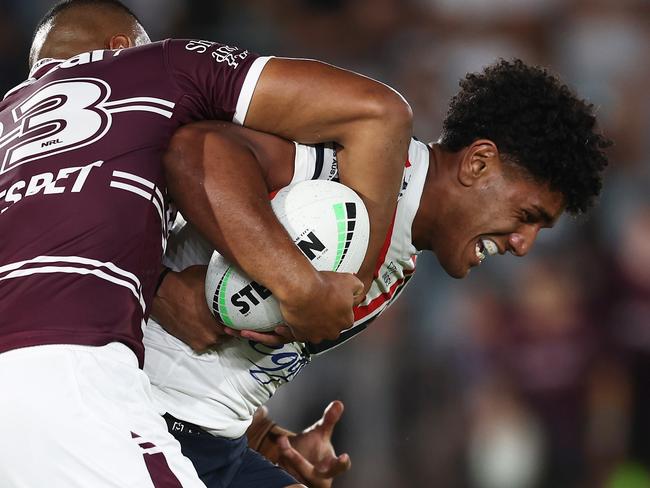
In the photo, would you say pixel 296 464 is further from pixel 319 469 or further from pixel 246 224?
pixel 246 224

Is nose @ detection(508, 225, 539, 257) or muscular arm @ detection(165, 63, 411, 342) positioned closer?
muscular arm @ detection(165, 63, 411, 342)

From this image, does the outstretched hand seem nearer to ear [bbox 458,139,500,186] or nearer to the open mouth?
the open mouth

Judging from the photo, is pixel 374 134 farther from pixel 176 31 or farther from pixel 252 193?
pixel 176 31

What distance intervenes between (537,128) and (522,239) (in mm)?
397

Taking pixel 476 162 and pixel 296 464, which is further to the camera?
pixel 296 464

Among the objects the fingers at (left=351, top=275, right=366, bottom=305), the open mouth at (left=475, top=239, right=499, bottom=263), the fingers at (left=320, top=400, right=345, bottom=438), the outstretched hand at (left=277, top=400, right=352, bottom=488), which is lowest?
the outstretched hand at (left=277, top=400, right=352, bottom=488)

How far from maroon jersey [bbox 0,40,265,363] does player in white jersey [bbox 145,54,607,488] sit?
546 mm

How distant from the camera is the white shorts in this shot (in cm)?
238

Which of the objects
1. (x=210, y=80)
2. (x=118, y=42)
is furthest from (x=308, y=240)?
(x=118, y=42)

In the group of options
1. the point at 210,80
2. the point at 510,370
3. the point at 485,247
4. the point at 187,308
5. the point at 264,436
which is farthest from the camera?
the point at 510,370

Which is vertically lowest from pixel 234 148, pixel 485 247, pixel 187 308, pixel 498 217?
pixel 187 308

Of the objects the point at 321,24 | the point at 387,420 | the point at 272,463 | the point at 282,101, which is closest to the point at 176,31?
the point at 321,24

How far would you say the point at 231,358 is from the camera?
11.0ft

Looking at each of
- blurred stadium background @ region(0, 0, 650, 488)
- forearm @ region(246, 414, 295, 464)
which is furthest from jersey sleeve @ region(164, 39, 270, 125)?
blurred stadium background @ region(0, 0, 650, 488)
